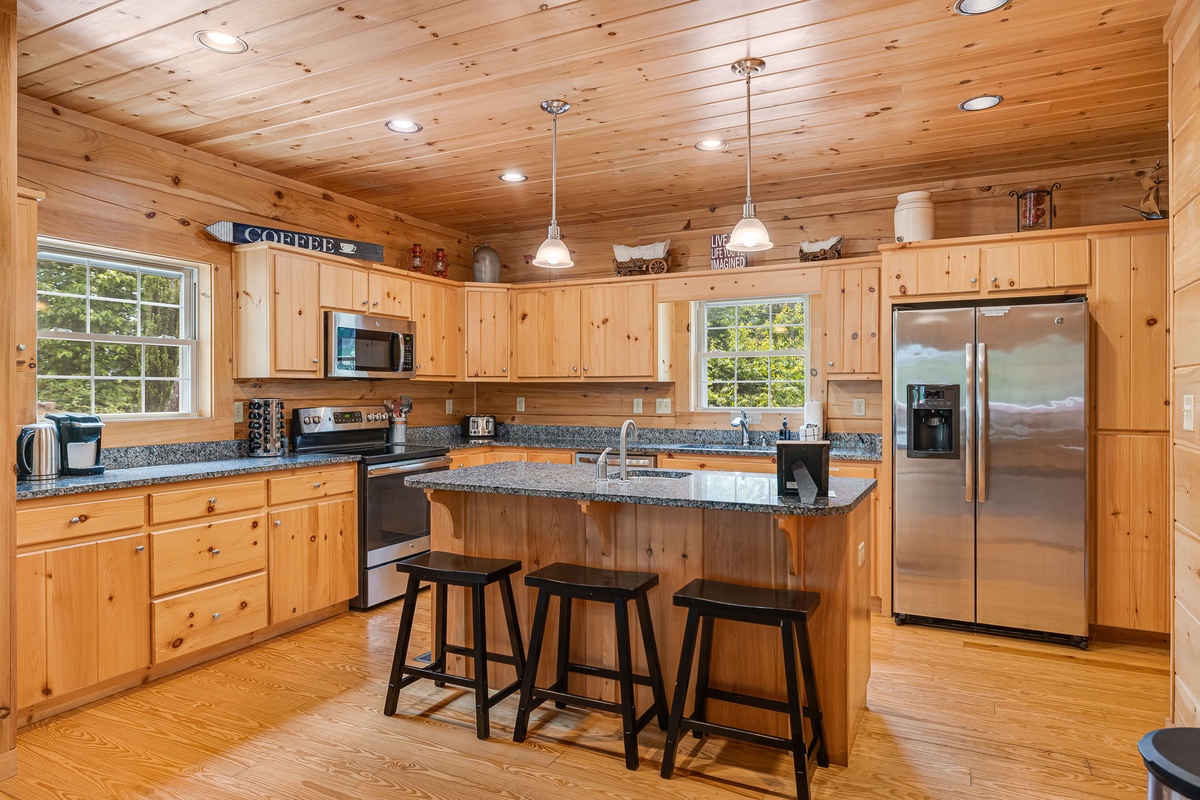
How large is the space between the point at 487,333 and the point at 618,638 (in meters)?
3.42

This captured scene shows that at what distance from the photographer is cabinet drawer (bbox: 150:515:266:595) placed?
3.10 meters

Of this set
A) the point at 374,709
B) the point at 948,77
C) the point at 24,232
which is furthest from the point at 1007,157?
the point at 24,232

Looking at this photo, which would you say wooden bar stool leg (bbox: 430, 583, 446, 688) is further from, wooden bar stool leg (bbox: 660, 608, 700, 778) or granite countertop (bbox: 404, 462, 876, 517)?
wooden bar stool leg (bbox: 660, 608, 700, 778)

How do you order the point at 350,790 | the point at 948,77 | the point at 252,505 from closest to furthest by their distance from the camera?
the point at 350,790
the point at 948,77
the point at 252,505

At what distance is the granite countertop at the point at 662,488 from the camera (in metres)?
2.30

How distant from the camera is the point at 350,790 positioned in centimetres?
229

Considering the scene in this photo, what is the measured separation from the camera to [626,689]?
7.89 feet

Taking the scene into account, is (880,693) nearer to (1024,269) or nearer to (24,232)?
(1024,269)

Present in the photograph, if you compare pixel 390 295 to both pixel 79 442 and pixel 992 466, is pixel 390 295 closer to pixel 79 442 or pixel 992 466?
pixel 79 442

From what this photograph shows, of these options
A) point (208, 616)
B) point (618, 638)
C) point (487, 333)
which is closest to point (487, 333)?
point (487, 333)

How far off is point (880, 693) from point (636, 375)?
2.69 meters

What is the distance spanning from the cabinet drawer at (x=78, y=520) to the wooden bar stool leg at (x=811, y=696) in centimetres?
265

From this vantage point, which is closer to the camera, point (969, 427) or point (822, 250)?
point (969, 427)

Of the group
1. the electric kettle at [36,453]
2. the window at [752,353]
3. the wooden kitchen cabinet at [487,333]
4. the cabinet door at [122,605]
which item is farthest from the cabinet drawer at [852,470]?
the electric kettle at [36,453]
